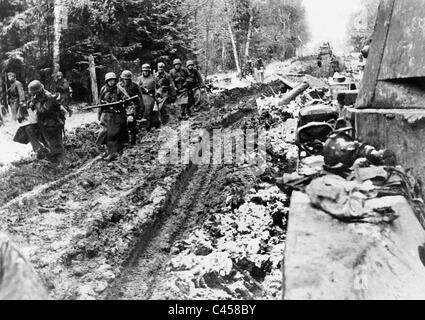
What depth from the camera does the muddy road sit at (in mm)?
4387

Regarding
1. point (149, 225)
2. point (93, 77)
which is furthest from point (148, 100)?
point (149, 225)

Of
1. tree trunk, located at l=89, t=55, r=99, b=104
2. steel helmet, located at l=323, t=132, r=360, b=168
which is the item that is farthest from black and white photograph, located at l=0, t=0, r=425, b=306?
tree trunk, located at l=89, t=55, r=99, b=104

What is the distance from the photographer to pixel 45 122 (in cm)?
902

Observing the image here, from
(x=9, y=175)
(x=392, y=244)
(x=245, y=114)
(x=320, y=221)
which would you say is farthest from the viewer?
(x=245, y=114)

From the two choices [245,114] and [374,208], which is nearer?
[374,208]

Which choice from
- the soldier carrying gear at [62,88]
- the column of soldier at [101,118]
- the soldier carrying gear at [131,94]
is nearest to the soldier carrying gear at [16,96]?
the soldier carrying gear at [62,88]

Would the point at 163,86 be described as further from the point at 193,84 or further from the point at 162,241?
the point at 162,241

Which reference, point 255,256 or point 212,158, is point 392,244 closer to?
point 255,256

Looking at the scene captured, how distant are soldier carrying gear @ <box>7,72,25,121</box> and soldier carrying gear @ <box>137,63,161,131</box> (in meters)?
3.42

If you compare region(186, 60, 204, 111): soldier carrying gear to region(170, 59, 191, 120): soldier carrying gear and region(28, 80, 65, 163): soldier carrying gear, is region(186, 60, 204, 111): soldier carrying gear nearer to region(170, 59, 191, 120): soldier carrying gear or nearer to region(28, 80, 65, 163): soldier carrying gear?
region(170, 59, 191, 120): soldier carrying gear

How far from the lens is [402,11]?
468 cm
